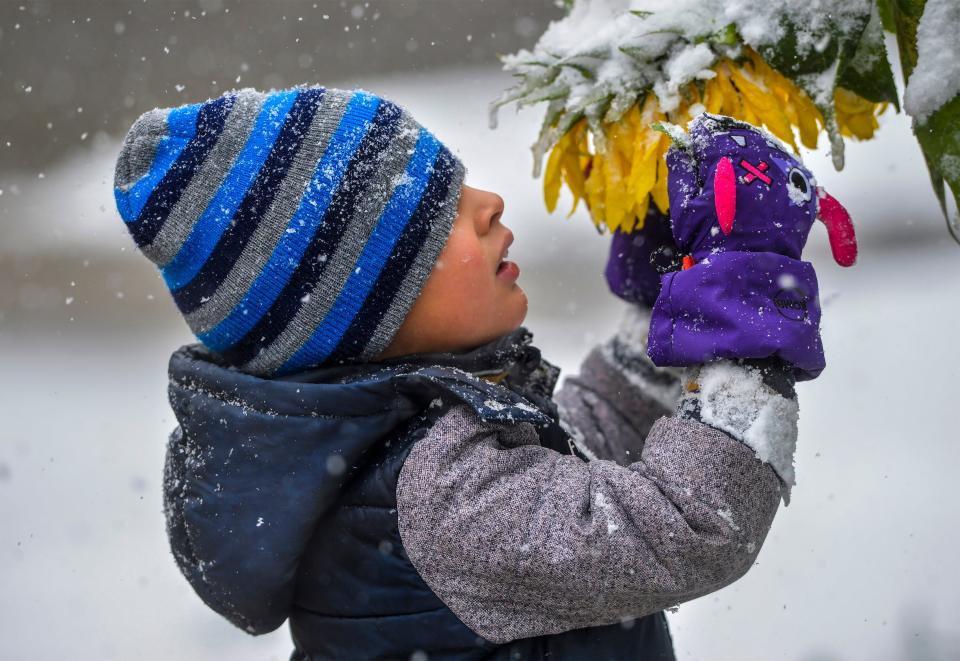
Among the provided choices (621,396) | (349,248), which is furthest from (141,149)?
(621,396)

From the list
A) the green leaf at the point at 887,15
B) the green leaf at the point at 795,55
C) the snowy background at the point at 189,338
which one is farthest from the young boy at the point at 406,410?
the snowy background at the point at 189,338

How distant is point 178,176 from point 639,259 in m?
0.69

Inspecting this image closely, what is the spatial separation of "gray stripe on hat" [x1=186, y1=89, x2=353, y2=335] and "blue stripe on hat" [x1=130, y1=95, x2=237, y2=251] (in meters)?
0.10

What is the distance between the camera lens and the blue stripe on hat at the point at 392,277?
1067 mm

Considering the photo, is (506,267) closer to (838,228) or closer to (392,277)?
(392,277)

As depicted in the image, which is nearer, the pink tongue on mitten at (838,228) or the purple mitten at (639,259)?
the pink tongue on mitten at (838,228)

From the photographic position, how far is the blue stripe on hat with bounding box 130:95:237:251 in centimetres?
104

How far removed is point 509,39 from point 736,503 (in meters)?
4.99

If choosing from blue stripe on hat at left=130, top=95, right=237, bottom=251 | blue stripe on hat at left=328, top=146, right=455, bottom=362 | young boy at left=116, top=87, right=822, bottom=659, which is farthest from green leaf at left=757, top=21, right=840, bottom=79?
blue stripe on hat at left=130, top=95, right=237, bottom=251

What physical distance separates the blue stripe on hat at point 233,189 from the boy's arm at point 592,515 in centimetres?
34

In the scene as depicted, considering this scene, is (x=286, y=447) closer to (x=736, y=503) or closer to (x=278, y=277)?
(x=278, y=277)

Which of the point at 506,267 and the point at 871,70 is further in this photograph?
the point at 506,267

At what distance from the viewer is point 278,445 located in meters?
1.00

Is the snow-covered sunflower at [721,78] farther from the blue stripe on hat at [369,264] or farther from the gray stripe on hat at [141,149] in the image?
the gray stripe on hat at [141,149]
